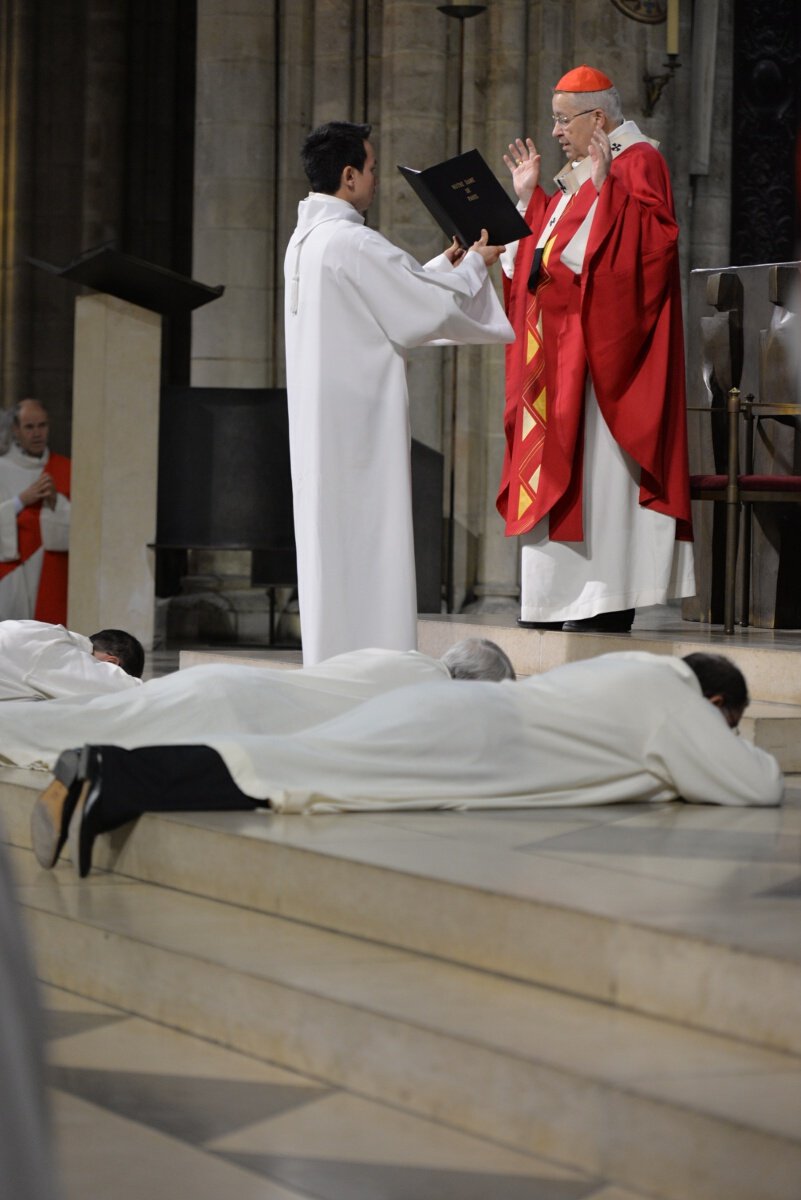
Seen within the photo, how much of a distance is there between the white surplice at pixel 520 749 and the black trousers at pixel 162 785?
5cm

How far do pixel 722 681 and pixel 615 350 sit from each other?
2574 millimetres

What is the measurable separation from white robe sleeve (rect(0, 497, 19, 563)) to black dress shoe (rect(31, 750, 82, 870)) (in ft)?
17.3

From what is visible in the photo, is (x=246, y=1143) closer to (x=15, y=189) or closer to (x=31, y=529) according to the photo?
(x=31, y=529)

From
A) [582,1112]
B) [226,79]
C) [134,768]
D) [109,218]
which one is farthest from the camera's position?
[109,218]

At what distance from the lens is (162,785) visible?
4.22m

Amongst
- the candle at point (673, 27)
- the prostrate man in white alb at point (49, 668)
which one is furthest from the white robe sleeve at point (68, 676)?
the candle at point (673, 27)

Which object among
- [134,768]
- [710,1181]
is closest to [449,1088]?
[710,1181]

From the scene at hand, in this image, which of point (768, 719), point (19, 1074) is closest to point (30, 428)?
point (768, 719)

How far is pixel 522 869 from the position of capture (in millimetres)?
3533

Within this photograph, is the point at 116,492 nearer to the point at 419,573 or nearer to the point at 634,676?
the point at 419,573

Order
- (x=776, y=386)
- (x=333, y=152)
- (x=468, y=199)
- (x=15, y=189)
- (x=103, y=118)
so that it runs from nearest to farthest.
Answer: (x=468, y=199) → (x=333, y=152) → (x=776, y=386) → (x=103, y=118) → (x=15, y=189)

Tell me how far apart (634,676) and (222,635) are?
6451 mm

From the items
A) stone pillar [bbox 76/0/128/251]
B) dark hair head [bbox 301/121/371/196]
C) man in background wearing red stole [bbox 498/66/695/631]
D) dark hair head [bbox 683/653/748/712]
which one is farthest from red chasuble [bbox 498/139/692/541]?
stone pillar [bbox 76/0/128/251]

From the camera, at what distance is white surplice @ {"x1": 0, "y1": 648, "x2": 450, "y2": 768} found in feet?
16.0
